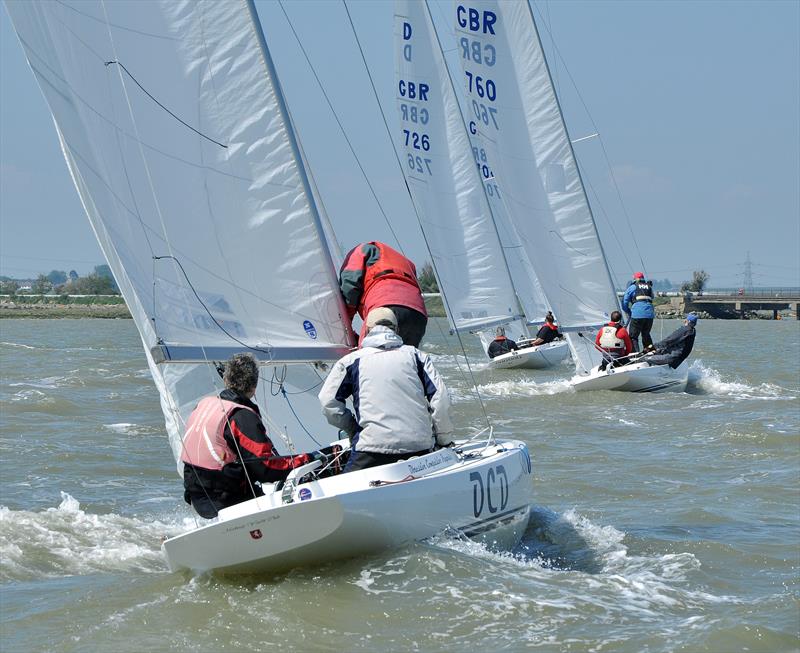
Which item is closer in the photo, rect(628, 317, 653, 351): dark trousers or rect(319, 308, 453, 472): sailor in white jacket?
rect(319, 308, 453, 472): sailor in white jacket

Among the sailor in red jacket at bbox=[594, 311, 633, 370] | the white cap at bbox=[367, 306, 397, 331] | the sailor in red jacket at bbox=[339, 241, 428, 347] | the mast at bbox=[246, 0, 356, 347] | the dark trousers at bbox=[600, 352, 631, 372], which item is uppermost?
the mast at bbox=[246, 0, 356, 347]

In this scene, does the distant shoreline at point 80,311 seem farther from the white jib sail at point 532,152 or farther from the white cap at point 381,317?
the white cap at point 381,317

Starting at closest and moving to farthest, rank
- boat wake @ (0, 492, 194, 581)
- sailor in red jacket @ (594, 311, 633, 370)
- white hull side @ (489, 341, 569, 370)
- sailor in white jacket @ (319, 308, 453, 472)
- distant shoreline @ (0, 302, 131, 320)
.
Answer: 1. sailor in white jacket @ (319, 308, 453, 472)
2. boat wake @ (0, 492, 194, 581)
3. sailor in red jacket @ (594, 311, 633, 370)
4. white hull side @ (489, 341, 569, 370)
5. distant shoreline @ (0, 302, 131, 320)

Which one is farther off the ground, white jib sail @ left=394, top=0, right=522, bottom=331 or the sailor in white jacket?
→ white jib sail @ left=394, top=0, right=522, bottom=331

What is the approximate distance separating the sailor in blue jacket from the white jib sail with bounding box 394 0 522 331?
2.02 metres

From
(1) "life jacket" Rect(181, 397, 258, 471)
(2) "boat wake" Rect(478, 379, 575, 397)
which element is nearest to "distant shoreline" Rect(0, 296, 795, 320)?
(2) "boat wake" Rect(478, 379, 575, 397)

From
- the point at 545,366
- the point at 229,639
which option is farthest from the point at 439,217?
the point at 229,639

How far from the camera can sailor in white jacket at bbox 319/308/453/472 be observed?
552cm

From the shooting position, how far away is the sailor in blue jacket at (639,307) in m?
17.7

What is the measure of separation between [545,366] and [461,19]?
7.56 m

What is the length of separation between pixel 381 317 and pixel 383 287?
25.9 inches

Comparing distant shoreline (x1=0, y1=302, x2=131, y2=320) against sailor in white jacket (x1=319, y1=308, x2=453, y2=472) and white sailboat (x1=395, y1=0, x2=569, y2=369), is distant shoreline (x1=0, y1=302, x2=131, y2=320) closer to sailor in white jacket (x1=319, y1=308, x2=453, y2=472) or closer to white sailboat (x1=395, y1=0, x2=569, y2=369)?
white sailboat (x1=395, y1=0, x2=569, y2=369)

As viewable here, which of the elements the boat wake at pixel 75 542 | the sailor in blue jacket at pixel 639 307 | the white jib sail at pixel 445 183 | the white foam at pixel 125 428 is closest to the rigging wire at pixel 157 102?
the boat wake at pixel 75 542

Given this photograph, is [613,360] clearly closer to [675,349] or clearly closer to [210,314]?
[675,349]
